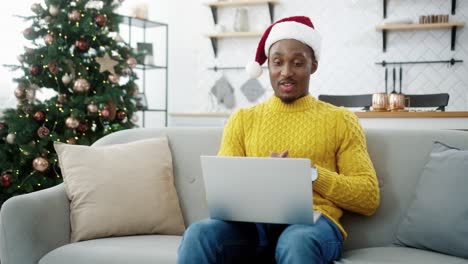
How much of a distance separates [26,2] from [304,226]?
12.1 ft

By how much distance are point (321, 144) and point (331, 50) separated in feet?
11.4

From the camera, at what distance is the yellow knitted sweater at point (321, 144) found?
66.7 inches

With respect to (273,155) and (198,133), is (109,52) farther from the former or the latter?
(273,155)

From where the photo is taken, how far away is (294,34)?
6.27ft

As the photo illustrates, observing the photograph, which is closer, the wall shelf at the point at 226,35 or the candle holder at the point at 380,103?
the candle holder at the point at 380,103

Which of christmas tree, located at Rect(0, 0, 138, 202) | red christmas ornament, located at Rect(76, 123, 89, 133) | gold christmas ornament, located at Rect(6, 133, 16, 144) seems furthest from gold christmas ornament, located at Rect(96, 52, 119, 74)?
gold christmas ornament, located at Rect(6, 133, 16, 144)

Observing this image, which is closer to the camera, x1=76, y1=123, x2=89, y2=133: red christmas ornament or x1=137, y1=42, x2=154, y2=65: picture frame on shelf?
x1=76, y1=123, x2=89, y2=133: red christmas ornament

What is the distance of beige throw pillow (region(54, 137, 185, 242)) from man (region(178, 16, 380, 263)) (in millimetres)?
314

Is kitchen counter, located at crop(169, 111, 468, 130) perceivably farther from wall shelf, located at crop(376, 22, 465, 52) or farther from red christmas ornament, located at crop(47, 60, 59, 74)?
wall shelf, located at crop(376, 22, 465, 52)

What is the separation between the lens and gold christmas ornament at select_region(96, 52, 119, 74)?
363 centimetres

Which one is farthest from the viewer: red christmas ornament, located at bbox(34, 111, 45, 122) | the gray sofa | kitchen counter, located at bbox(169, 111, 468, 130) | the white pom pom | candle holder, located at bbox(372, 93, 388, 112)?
red christmas ornament, located at bbox(34, 111, 45, 122)

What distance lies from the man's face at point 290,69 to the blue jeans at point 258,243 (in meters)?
0.45

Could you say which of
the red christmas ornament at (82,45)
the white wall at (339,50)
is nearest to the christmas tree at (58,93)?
the red christmas ornament at (82,45)

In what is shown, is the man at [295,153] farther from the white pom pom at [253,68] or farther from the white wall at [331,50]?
the white wall at [331,50]
